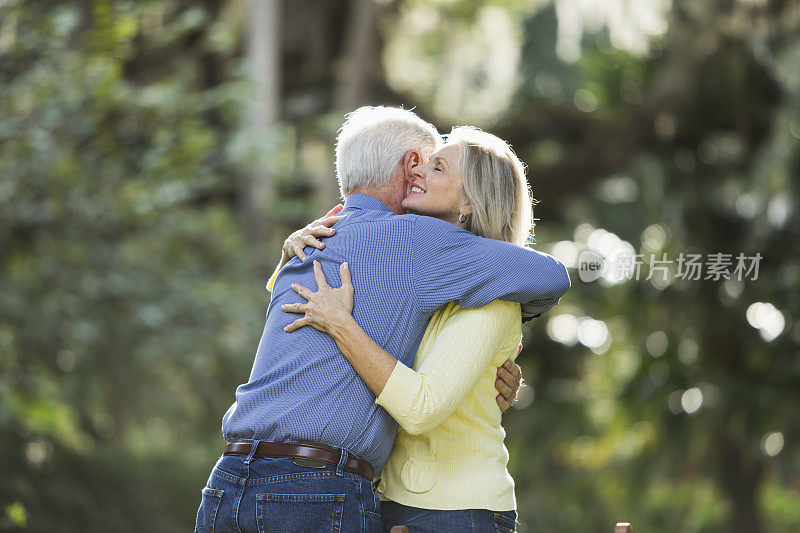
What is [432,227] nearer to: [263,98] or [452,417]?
[452,417]

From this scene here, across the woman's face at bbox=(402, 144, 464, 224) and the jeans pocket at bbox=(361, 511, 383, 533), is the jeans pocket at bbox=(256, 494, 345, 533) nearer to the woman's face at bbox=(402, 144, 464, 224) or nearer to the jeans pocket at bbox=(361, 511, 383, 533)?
the jeans pocket at bbox=(361, 511, 383, 533)

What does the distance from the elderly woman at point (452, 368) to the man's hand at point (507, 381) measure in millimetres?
18

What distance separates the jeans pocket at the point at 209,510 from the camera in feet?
6.72

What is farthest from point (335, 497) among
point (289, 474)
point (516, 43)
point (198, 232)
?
point (516, 43)

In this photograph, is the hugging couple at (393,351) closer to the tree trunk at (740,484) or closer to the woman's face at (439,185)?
the woman's face at (439,185)

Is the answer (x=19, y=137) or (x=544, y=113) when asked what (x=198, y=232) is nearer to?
(x=19, y=137)

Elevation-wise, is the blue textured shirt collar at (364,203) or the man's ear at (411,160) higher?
the man's ear at (411,160)

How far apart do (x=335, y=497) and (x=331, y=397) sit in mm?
194

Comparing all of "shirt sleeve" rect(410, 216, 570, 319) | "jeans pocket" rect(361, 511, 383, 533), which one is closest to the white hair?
"shirt sleeve" rect(410, 216, 570, 319)

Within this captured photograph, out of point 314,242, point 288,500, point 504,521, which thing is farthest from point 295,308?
point 504,521

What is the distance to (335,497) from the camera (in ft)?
6.54

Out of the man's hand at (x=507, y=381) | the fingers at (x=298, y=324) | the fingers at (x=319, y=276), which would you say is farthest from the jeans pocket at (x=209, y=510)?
the man's hand at (x=507, y=381)

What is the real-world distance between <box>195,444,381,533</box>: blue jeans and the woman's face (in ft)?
2.03

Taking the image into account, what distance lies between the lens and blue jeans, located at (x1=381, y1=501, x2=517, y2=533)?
2.12m
